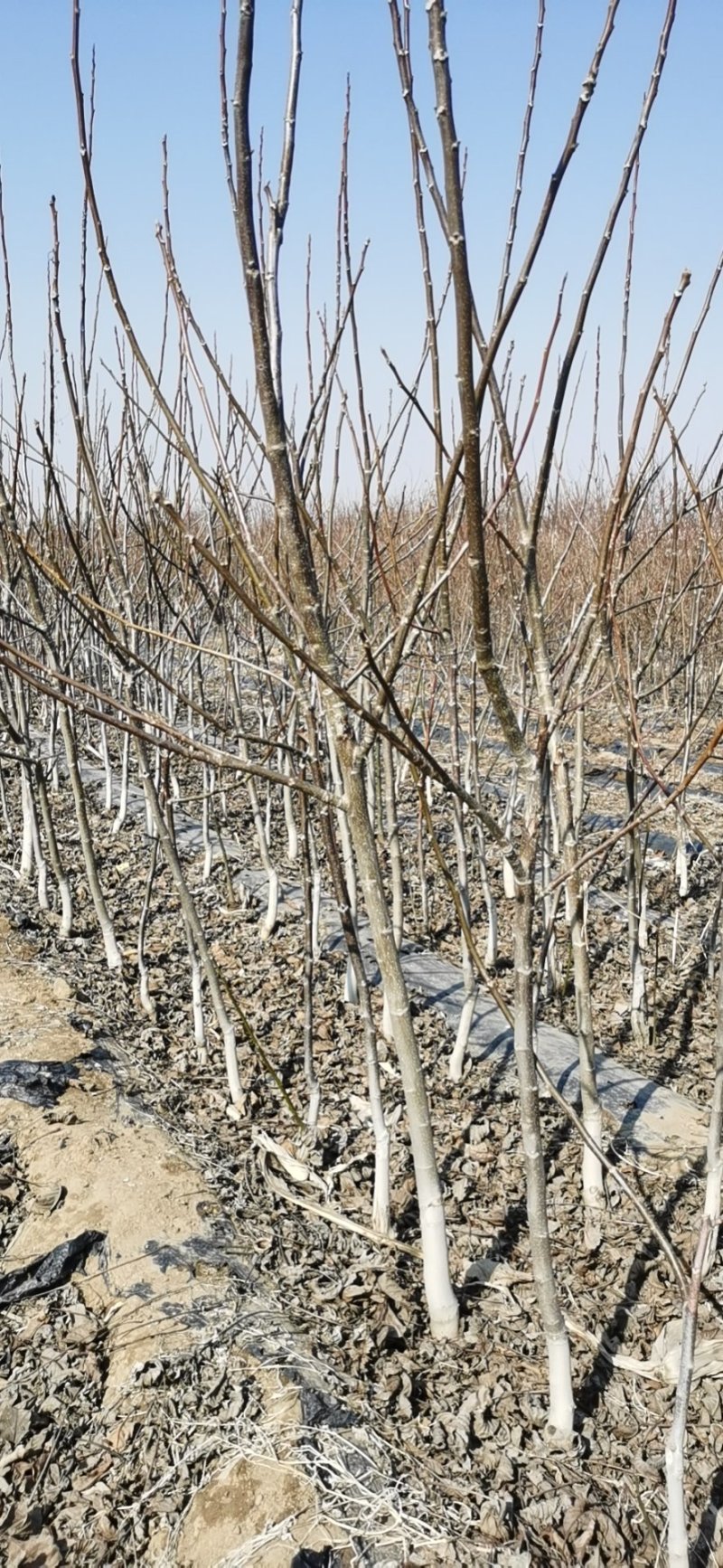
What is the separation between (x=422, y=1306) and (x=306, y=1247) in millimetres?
395

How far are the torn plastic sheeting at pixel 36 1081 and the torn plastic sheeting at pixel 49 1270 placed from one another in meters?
0.70

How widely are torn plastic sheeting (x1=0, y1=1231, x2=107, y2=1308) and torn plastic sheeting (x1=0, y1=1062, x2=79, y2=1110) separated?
27.7 inches

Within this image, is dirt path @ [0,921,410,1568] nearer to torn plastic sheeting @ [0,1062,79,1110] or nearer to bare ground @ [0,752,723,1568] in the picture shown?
bare ground @ [0,752,723,1568]

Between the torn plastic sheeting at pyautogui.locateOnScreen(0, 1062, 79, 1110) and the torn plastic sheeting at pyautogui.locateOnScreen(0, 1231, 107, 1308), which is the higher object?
the torn plastic sheeting at pyautogui.locateOnScreen(0, 1062, 79, 1110)

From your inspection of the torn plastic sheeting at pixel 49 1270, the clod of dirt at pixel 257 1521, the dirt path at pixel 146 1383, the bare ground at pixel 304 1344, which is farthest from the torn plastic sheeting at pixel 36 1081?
the clod of dirt at pixel 257 1521

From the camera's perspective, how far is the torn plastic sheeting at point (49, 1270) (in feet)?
8.55

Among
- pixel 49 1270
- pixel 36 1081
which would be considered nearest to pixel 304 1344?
pixel 49 1270

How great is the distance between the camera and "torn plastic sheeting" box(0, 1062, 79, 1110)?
340 cm

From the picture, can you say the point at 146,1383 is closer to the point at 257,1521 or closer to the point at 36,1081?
the point at 257,1521

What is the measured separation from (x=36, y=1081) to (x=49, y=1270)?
0.91 meters

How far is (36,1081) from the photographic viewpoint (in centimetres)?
346

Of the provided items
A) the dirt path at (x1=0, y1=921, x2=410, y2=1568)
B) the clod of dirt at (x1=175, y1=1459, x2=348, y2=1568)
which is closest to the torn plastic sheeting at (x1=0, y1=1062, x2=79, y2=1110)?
the dirt path at (x1=0, y1=921, x2=410, y2=1568)

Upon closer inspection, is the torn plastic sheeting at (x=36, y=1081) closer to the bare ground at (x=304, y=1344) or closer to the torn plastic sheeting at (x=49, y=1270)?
the bare ground at (x=304, y=1344)

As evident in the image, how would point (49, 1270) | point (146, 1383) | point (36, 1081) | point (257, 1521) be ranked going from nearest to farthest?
point (257, 1521) → point (146, 1383) → point (49, 1270) → point (36, 1081)
